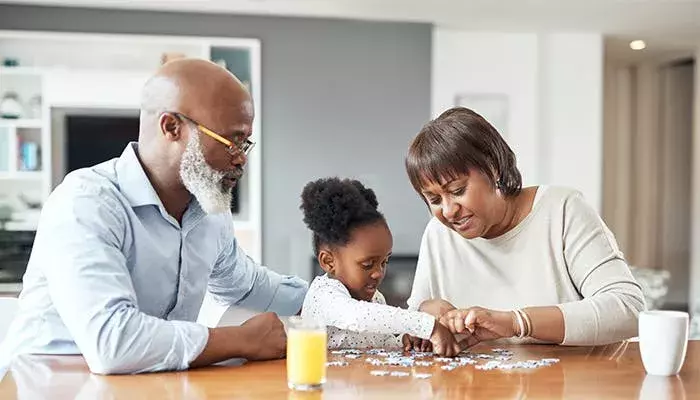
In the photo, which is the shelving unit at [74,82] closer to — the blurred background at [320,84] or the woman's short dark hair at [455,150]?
the blurred background at [320,84]

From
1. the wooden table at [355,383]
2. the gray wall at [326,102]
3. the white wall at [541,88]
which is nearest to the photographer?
the wooden table at [355,383]

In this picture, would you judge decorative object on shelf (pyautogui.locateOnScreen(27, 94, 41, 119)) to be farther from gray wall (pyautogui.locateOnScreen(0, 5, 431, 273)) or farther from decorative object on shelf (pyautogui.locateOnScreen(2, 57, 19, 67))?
gray wall (pyautogui.locateOnScreen(0, 5, 431, 273))

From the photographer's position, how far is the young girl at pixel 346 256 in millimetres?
1699

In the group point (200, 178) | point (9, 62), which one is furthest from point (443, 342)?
point (9, 62)

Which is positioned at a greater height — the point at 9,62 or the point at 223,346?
the point at 9,62

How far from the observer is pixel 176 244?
1746mm

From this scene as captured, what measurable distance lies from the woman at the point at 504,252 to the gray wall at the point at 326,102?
377 cm

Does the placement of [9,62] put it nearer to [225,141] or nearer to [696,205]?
[225,141]

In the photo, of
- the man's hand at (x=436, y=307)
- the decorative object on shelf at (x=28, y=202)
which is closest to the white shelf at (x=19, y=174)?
the decorative object on shelf at (x=28, y=202)

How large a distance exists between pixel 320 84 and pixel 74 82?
1.65 metres

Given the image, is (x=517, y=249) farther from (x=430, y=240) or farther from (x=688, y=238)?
(x=688, y=238)

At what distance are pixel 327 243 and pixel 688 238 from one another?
21.6 ft

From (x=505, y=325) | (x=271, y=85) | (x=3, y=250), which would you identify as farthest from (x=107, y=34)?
(x=505, y=325)

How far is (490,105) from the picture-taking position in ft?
20.2
